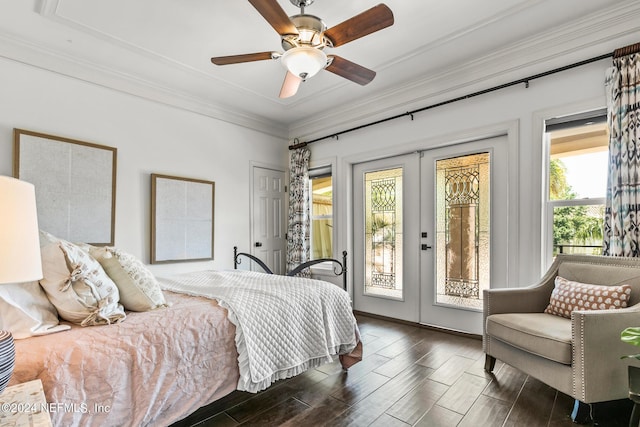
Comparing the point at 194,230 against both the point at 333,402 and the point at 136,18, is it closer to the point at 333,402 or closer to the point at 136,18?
the point at 136,18

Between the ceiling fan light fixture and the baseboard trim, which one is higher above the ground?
the ceiling fan light fixture

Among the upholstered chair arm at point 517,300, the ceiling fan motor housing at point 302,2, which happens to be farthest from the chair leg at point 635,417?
the ceiling fan motor housing at point 302,2

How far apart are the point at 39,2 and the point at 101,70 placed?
2.78 ft

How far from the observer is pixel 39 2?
2355mm

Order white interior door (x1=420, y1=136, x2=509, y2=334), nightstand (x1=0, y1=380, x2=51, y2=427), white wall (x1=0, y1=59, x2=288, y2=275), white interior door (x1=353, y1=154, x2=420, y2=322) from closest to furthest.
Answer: nightstand (x1=0, y1=380, x2=51, y2=427)
white wall (x1=0, y1=59, x2=288, y2=275)
white interior door (x1=420, y1=136, x2=509, y2=334)
white interior door (x1=353, y1=154, x2=420, y2=322)

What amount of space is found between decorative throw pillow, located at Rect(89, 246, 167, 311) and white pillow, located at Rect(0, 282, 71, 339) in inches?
12.1

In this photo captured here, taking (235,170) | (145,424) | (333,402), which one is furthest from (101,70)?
(333,402)

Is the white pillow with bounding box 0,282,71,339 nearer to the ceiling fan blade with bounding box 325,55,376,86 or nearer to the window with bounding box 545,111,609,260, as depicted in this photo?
the ceiling fan blade with bounding box 325,55,376,86

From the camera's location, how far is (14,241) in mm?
949

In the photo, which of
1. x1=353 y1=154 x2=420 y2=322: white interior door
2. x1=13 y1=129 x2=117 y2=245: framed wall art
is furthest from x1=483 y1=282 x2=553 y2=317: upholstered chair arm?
x1=13 y1=129 x2=117 y2=245: framed wall art

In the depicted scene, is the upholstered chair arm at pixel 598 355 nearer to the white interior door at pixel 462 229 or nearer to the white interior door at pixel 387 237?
the white interior door at pixel 462 229

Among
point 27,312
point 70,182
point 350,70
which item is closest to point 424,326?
point 350,70

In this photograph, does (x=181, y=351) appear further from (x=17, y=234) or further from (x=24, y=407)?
(x=17, y=234)

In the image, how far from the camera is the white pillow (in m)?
1.36
